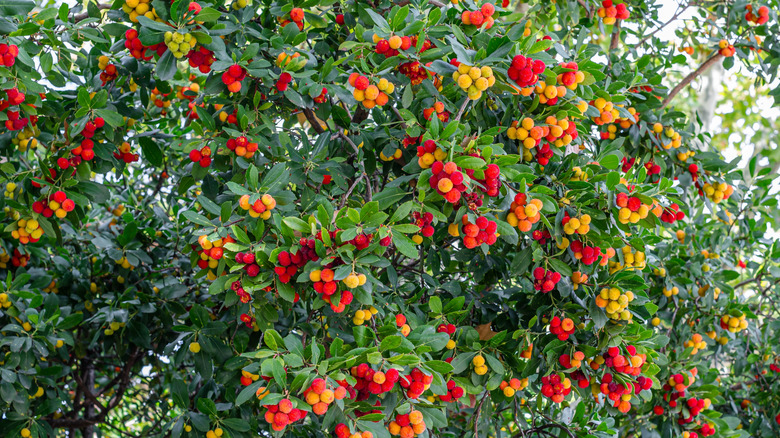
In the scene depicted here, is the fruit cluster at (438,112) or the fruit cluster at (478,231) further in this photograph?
the fruit cluster at (438,112)

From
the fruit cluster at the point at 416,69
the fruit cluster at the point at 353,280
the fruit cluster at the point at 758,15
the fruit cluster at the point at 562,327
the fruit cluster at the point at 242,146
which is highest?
the fruit cluster at the point at 758,15

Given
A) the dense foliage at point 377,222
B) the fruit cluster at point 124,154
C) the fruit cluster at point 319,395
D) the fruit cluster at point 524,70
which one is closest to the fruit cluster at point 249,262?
the dense foliage at point 377,222

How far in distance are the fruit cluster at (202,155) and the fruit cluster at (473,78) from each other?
2.83ft

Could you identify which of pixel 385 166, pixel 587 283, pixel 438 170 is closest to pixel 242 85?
pixel 385 166

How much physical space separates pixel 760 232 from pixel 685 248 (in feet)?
1.05

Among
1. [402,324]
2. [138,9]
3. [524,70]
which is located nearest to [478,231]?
[402,324]

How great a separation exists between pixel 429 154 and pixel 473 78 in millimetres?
233

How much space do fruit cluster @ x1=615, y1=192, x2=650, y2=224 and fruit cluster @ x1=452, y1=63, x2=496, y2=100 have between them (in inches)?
18.8

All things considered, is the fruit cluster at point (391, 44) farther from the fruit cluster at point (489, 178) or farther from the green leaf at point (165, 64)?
the green leaf at point (165, 64)

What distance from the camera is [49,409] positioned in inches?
93.1

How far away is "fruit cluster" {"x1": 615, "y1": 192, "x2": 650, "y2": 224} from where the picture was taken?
1.70 m

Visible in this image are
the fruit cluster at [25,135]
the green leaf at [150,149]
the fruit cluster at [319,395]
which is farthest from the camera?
the green leaf at [150,149]

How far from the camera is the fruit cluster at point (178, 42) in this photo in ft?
5.79

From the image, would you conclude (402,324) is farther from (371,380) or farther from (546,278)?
(546,278)
